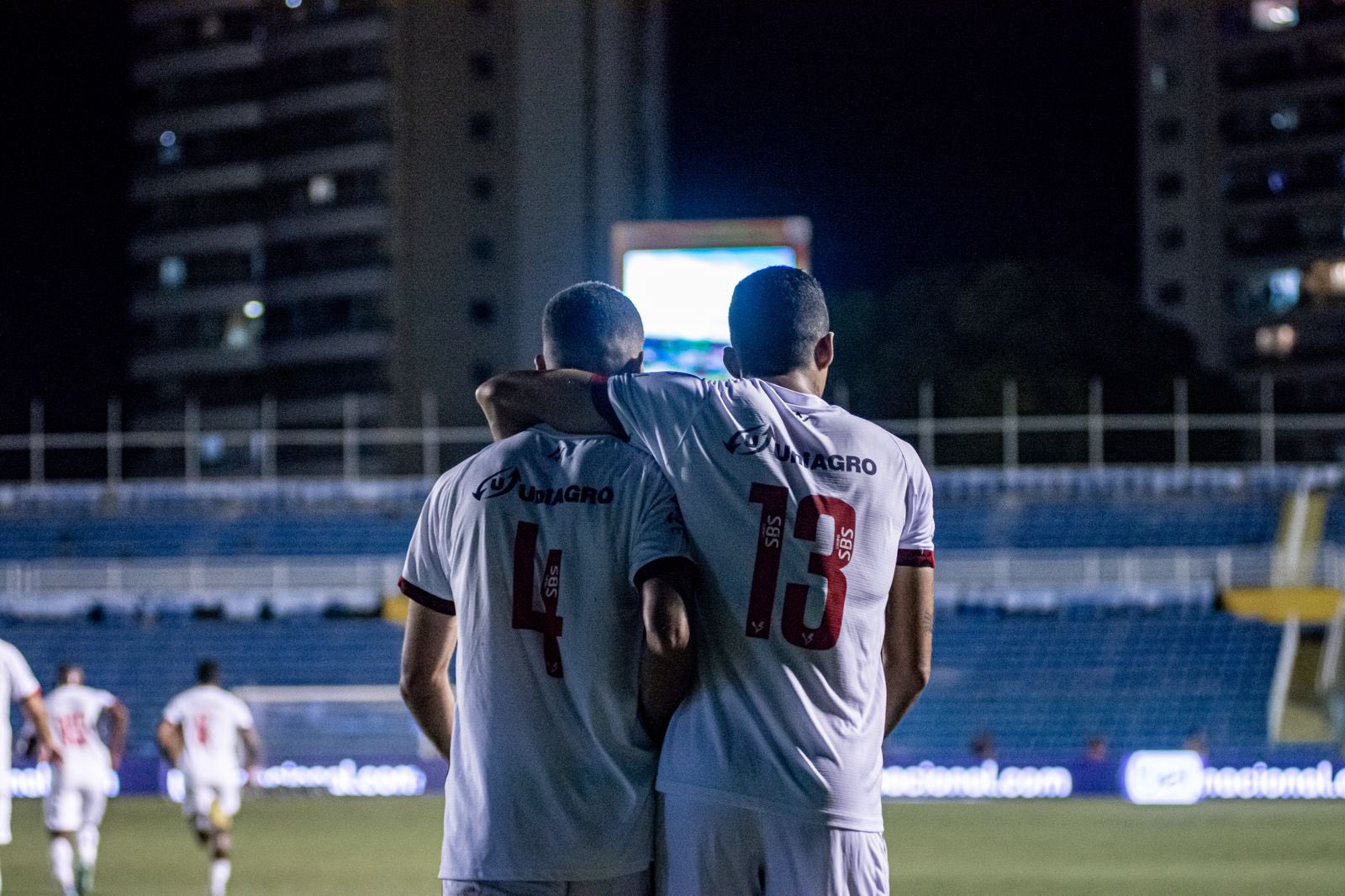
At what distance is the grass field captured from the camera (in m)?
15.1

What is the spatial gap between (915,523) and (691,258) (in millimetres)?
13103

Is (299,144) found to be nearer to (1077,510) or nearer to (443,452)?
(443,452)

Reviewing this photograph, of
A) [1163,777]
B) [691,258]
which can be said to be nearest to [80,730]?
[691,258]

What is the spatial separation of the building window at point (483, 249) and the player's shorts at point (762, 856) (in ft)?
201

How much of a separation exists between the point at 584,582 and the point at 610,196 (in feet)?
197

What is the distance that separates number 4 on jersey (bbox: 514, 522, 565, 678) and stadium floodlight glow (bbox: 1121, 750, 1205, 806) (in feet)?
73.6

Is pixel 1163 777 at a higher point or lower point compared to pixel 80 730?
lower

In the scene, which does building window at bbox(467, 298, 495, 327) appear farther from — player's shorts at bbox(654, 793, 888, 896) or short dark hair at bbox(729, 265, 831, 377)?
player's shorts at bbox(654, 793, 888, 896)

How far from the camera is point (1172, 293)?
73938 millimetres

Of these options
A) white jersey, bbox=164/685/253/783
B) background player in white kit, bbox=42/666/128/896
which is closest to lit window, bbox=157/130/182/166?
background player in white kit, bbox=42/666/128/896

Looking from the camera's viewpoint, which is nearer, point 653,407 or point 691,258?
point 653,407

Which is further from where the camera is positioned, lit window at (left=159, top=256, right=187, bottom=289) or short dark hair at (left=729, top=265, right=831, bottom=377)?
lit window at (left=159, top=256, right=187, bottom=289)

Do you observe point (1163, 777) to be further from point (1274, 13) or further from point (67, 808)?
point (1274, 13)

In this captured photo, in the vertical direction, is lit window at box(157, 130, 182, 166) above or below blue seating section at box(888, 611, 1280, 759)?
above
